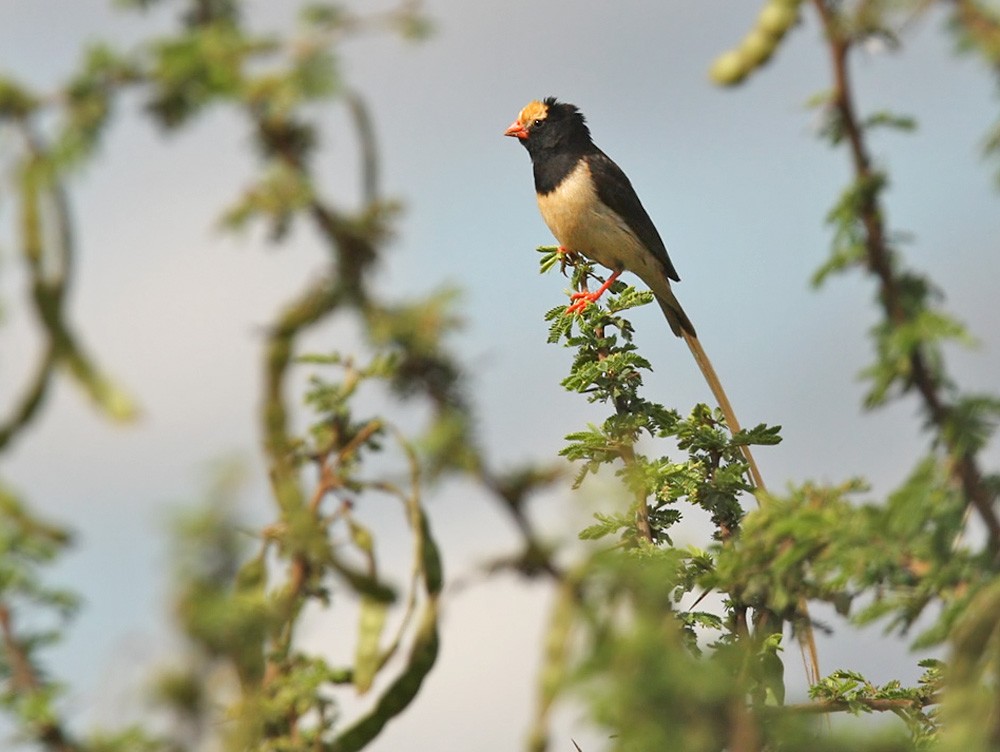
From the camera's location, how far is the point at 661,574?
8.85 feet

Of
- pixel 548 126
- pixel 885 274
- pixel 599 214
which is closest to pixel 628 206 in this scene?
pixel 599 214

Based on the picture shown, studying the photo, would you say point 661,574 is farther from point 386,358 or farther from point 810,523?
point 810,523

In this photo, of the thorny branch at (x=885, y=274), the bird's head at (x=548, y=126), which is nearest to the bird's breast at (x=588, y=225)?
the bird's head at (x=548, y=126)

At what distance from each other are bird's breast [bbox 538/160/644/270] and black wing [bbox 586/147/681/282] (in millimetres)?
50

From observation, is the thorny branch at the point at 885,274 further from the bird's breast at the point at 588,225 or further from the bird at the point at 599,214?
the bird's breast at the point at 588,225

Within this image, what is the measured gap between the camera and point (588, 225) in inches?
434

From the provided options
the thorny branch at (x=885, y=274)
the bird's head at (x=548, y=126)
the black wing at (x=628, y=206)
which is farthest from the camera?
the bird's head at (x=548, y=126)

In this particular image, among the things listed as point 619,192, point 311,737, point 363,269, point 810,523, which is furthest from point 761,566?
point 619,192

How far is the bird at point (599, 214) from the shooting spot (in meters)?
11.0

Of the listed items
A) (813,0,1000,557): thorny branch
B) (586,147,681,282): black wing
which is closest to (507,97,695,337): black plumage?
(586,147,681,282): black wing

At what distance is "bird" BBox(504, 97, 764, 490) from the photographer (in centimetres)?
1104

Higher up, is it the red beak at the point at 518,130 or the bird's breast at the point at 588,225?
the red beak at the point at 518,130

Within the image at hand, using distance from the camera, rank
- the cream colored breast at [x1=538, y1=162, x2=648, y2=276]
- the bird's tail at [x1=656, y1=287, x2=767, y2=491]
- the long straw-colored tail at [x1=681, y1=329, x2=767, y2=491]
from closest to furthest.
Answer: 1. the long straw-colored tail at [x1=681, y1=329, x2=767, y2=491]
2. the bird's tail at [x1=656, y1=287, x2=767, y2=491]
3. the cream colored breast at [x1=538, y1=162, x2=648, y2=276]

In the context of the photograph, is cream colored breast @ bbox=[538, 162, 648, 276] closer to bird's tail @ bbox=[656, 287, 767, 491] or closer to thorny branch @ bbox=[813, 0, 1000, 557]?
bird's tail @ bbox=[656, 287, 767, 491]
